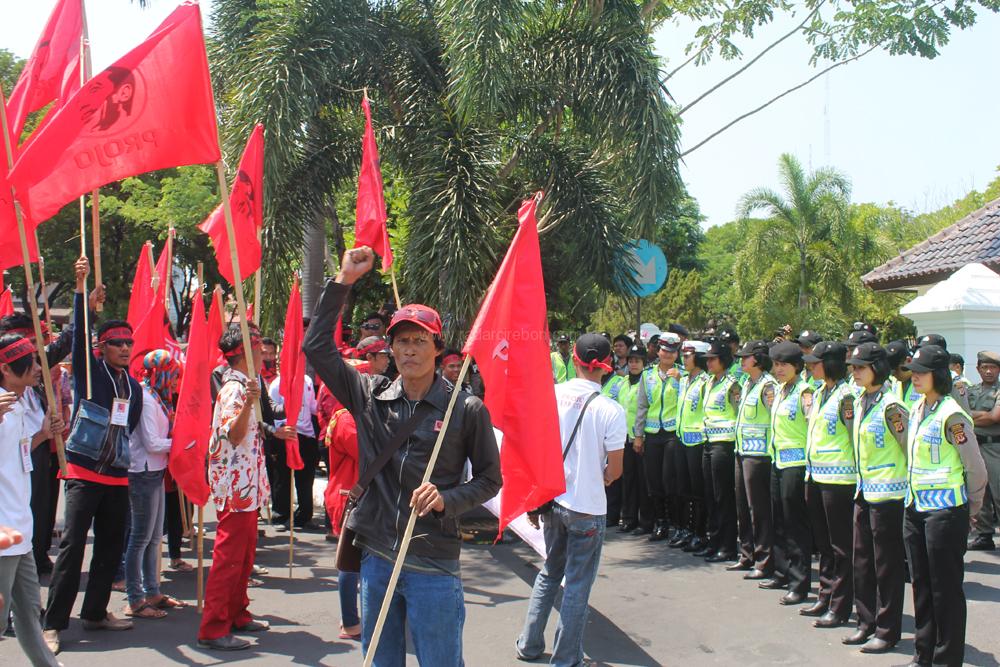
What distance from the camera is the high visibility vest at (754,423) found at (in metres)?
7.47

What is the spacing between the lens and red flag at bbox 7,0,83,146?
21.8 feet

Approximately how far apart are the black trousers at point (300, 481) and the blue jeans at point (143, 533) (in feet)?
10.4

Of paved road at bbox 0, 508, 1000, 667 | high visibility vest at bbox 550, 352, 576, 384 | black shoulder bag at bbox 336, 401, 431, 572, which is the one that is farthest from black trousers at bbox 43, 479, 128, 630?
high visibility vest at bbox 550, 352, 576, 384

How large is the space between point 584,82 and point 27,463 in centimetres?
785

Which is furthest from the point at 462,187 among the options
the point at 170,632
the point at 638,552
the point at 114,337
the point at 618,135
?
the point at 170,632

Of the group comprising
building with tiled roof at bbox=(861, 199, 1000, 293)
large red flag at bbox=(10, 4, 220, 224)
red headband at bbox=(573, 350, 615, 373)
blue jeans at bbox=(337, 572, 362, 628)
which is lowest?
blue jeans at bbox=(337, 572, 362, 628)

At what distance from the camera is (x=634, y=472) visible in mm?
9859

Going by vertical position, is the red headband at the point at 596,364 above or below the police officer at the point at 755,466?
above

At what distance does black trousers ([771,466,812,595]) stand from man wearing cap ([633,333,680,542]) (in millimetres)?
1860

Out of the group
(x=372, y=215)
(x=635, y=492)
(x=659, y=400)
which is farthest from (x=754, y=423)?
(x=372, y=215)

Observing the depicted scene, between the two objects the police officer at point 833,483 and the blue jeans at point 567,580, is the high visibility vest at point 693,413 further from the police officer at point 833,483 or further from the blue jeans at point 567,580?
the blue jeans at point 567,580

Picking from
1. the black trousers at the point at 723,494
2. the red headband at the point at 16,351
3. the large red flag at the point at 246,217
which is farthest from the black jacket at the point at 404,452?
Result: the black trousers at the point at 723,494

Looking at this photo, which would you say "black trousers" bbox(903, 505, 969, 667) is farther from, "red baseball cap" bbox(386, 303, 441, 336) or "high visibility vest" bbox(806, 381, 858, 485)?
"red baseball cap" bbox(386, 303, 441, 336)

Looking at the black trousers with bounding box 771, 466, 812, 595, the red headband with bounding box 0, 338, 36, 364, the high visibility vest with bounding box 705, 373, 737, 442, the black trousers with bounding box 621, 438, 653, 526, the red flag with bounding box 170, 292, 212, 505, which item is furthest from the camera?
the black trousers with bounding box 621, 438, 653, 526
